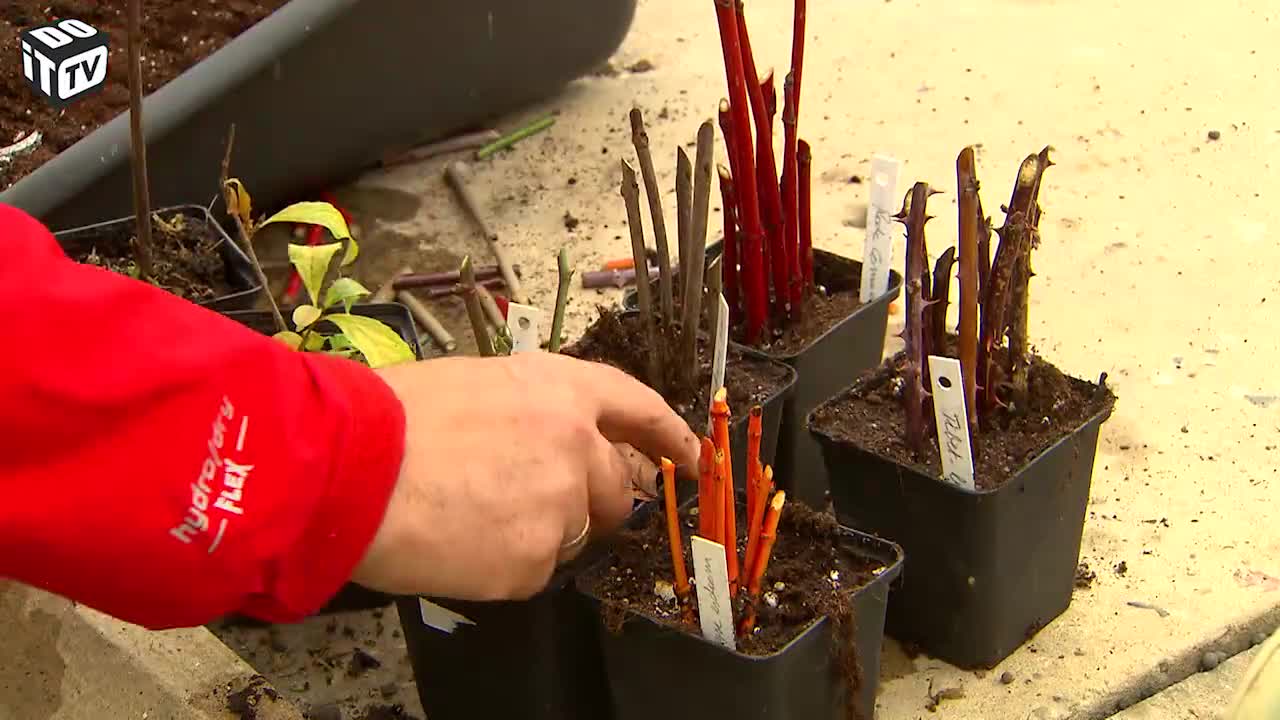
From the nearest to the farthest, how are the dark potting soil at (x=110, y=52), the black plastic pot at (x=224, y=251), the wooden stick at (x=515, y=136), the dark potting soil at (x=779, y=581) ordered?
the dark potting soil at (x=779, y=581) → the black plastic pot at (x=224, y=251) → the dark potting soil at (x=110, y=52) → the wooden stick at (x=515, y=136)

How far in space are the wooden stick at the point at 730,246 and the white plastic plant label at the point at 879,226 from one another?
5.8 inches

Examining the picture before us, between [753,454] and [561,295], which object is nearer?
[753,454]

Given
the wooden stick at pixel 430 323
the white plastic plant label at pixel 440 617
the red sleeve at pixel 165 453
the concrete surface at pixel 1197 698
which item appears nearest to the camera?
the red sleeve at pixel 165 453

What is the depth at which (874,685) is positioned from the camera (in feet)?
4.27

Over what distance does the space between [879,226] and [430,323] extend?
75 cm

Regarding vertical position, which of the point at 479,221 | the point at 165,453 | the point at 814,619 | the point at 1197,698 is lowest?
the point at 1197,698

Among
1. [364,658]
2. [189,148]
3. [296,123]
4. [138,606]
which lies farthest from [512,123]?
[138,606]

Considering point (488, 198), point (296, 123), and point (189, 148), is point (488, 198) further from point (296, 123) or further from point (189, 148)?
point (189, 148)

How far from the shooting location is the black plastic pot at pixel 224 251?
5.90 feet

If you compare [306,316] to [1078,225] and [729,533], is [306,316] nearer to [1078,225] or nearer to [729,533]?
[729,533]

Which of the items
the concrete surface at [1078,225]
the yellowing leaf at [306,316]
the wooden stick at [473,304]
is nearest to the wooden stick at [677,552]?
the wooden stick at [473,304]

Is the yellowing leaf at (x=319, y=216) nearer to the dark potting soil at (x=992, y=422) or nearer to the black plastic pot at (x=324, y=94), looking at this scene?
the dark potting soil at (x=992, y=422)

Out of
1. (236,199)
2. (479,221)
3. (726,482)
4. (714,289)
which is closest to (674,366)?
(714,289)

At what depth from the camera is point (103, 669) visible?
1376mm
